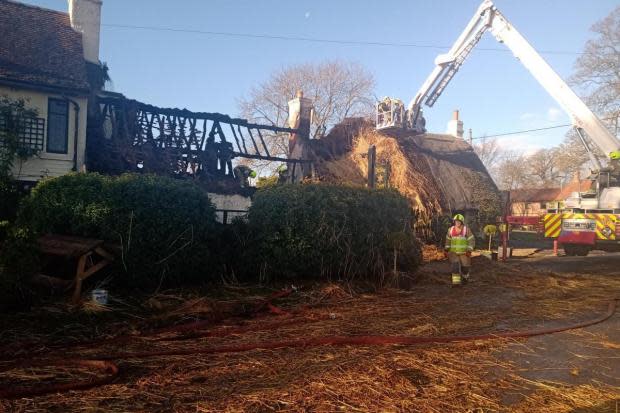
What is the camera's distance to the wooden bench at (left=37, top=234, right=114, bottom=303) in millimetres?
6422

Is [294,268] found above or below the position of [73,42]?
below

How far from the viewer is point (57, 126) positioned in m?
15.4

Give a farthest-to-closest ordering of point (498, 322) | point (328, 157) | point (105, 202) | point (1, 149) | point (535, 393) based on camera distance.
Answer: point (328, 157)
point (1, 149)
point (105, 202)
point (498, 322)
point (535, 393)

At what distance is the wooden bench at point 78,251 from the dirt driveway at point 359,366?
0.79 m

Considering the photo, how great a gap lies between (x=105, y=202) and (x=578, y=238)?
1593 centimetres

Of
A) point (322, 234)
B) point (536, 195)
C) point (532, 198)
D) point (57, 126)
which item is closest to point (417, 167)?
point (322, 234)

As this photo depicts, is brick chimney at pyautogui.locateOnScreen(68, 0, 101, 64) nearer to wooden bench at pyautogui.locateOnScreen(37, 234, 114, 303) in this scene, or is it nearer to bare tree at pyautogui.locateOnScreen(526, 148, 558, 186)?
wooden bench at pyautogui.locateOnScreen(37, 234, 114, 303)

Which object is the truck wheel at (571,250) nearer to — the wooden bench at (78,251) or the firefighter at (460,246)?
the firefighter at (460,246)

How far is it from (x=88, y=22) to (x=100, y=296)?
15.7m

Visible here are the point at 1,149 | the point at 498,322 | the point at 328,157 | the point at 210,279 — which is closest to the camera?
the point at 498,322

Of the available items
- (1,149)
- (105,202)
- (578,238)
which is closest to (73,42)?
(1,149)

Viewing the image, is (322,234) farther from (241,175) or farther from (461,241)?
(241,175)

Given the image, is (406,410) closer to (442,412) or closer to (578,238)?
(442,412)

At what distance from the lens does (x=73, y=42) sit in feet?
56.9
